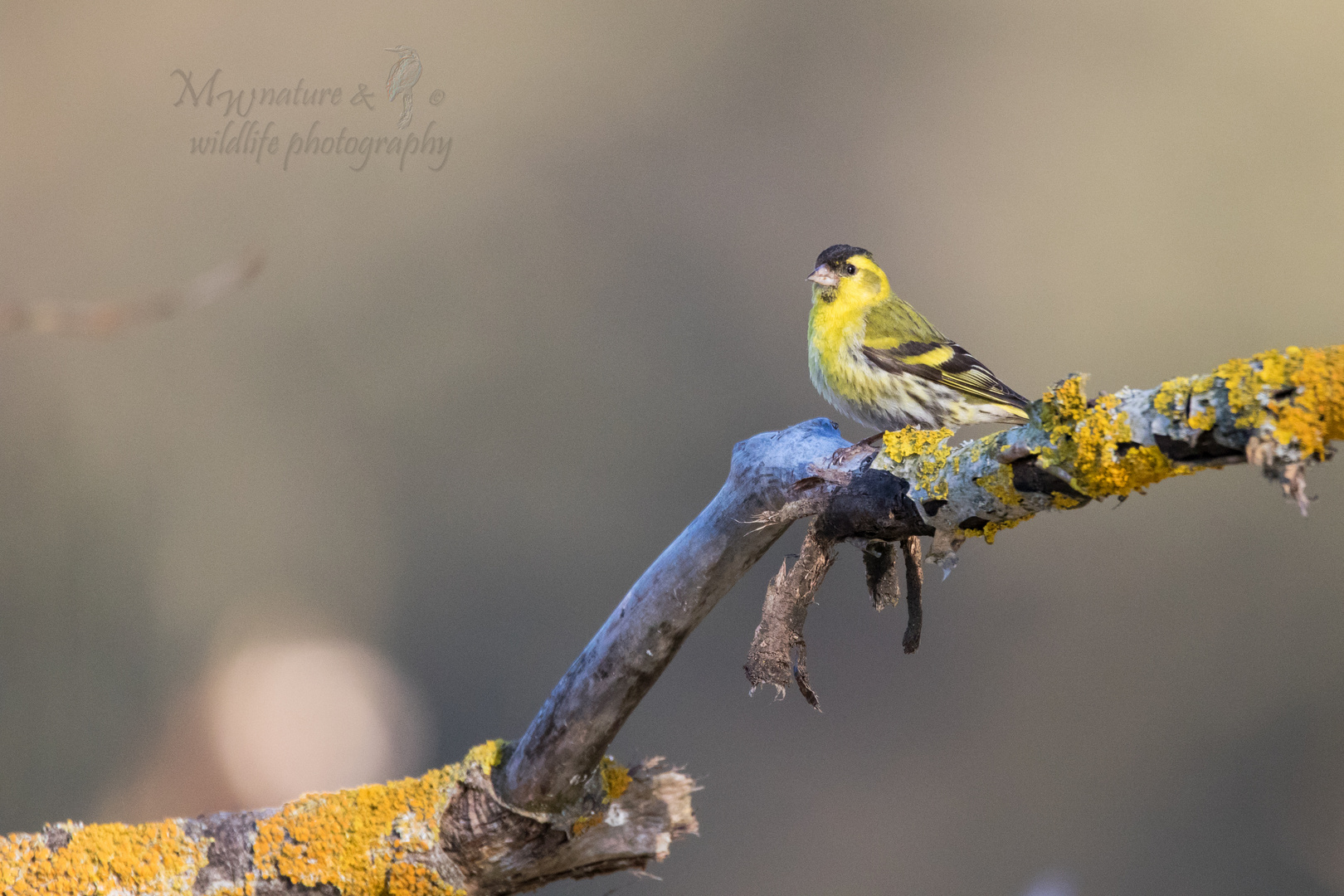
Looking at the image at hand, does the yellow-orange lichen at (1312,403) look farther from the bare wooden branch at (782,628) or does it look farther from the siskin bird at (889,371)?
the siskin bird at (889,371)

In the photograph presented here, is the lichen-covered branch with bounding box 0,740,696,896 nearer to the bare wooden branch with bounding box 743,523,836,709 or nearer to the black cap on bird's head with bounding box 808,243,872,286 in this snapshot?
the bare wooden branch with bounding box 743,523,836,709

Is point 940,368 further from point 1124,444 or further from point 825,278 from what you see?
point 1124,444

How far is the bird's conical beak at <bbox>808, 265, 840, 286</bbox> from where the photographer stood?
3680 mm

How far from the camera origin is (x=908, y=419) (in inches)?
132

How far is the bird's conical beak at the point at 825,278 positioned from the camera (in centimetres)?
368

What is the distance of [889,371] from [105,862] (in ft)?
8.24

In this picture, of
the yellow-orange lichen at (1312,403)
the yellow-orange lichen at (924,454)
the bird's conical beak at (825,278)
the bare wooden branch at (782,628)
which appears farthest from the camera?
the bird's conical beak at (825,278)

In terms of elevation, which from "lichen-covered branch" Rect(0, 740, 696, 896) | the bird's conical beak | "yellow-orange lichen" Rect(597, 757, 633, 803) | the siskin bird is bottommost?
"lichen-covered branch" Rect(0, 740, 696, 896)

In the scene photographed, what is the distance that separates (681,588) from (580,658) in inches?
11.5

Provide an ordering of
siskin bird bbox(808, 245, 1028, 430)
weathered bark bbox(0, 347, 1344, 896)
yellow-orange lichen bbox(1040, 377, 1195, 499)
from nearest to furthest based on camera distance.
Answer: yellow-orange lichen bbox(1040, 377, 1195, 499), weathered bark bbox(0, 347, 1344, 896), siskin bird bbox(808, 245, 1028, 430)

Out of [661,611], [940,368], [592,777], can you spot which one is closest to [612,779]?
[592,777]

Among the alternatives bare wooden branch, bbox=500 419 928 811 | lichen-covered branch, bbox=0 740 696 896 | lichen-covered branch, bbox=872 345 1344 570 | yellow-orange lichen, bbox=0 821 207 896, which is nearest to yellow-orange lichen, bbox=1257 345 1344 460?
lichen-covered branch, bbox=872 345 1344 570

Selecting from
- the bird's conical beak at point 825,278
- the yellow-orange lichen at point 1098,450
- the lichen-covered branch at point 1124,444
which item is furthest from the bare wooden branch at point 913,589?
the bird's conical beak at point 825,278

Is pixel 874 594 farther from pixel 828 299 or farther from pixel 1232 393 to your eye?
pixel 828 299
